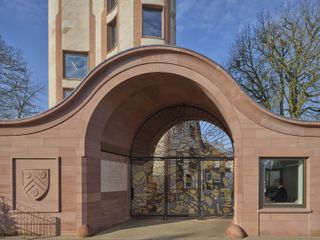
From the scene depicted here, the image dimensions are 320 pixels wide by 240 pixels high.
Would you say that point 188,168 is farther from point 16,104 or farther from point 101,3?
point 16,104

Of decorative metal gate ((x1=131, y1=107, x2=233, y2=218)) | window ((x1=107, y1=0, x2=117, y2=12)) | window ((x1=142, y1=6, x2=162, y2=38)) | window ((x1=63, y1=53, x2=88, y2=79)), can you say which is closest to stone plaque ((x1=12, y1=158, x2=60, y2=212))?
decorative metal gate ((x1=131, y1=107, x2=233, y2=218))

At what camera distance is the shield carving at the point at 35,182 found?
9008mm

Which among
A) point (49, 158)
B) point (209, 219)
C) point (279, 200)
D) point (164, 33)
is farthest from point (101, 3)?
point (279, 200)

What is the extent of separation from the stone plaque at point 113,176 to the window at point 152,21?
9190mm

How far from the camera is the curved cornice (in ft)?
29.3

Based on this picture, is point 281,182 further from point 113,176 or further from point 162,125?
point 162,125

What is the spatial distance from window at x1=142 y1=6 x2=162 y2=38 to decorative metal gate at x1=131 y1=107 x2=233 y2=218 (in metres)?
6.66

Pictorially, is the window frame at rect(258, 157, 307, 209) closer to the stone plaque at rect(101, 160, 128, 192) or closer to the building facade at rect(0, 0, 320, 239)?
the building facade at rect(0, 0, 320, 239)

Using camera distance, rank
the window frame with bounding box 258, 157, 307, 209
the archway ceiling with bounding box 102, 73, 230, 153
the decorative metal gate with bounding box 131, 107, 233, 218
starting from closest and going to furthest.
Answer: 1. the window frame with bounding box 258, 157, 307, 209
2. the archway ceiling with bounding box 102, 73, 230, 153
3. the decorative metal gate with bounding box 131, 107, 233, 218

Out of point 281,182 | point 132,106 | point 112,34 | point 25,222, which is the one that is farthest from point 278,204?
point 112,34

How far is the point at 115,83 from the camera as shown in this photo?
30.8 ft

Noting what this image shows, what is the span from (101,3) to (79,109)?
1382 centimetres

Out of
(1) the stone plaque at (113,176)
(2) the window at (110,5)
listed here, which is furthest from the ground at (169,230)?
(2) the window at (110,5)

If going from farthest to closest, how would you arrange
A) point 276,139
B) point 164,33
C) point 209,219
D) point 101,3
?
point 101,3
point 164,33
point 209,219
point 276,139
